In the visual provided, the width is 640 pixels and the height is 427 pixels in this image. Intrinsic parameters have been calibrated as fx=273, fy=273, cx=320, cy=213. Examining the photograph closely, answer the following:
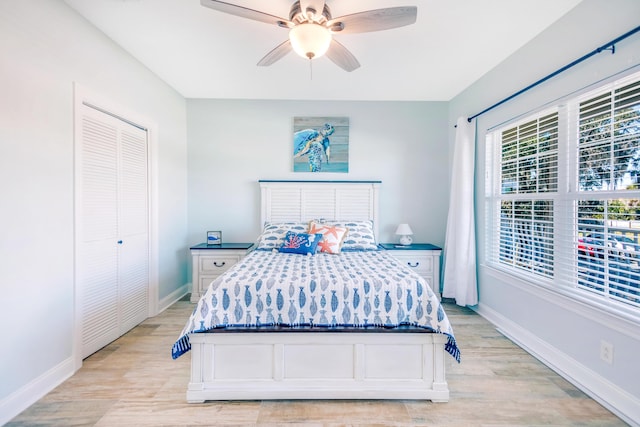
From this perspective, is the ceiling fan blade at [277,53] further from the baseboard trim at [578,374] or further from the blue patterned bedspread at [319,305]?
the baseboard trim at [578,374]

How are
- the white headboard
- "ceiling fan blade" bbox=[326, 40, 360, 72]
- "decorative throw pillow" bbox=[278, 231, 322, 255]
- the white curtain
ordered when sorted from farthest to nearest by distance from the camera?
1. the white headboard
2. the white curtain
3. "decorative throw pillow" bbox=[278, 231, 322, 255]
4. "ceiling fan blade" bbox=[326, 40, 360, 72]

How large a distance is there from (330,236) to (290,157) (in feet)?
4.41

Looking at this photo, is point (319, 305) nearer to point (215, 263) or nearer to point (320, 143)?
point (215, 263)

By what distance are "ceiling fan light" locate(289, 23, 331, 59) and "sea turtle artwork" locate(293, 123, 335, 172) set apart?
1920mm

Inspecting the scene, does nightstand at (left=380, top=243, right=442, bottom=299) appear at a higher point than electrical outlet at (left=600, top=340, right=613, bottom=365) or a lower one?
higher

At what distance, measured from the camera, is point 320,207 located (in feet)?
11.9

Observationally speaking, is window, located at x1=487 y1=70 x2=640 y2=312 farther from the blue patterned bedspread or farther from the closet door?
the closet door

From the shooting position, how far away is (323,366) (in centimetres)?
171

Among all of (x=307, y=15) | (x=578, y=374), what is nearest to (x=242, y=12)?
(x=307, y=15)

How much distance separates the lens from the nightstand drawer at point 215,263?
10.8ft

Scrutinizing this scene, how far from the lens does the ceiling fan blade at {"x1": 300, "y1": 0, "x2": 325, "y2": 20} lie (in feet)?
5.11

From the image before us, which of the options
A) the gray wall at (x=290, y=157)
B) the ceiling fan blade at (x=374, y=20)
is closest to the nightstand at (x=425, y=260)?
the gray wall at (x=290, y=157)

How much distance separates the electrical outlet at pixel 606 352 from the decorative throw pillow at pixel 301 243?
2.16 m

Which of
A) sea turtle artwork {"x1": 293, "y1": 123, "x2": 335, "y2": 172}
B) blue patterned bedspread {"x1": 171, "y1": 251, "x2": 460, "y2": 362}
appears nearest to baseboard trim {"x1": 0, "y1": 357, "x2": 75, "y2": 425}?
blue patterned bedspread {"x1": 171, "y1": 251, "x2": 460, "y2": 362}
